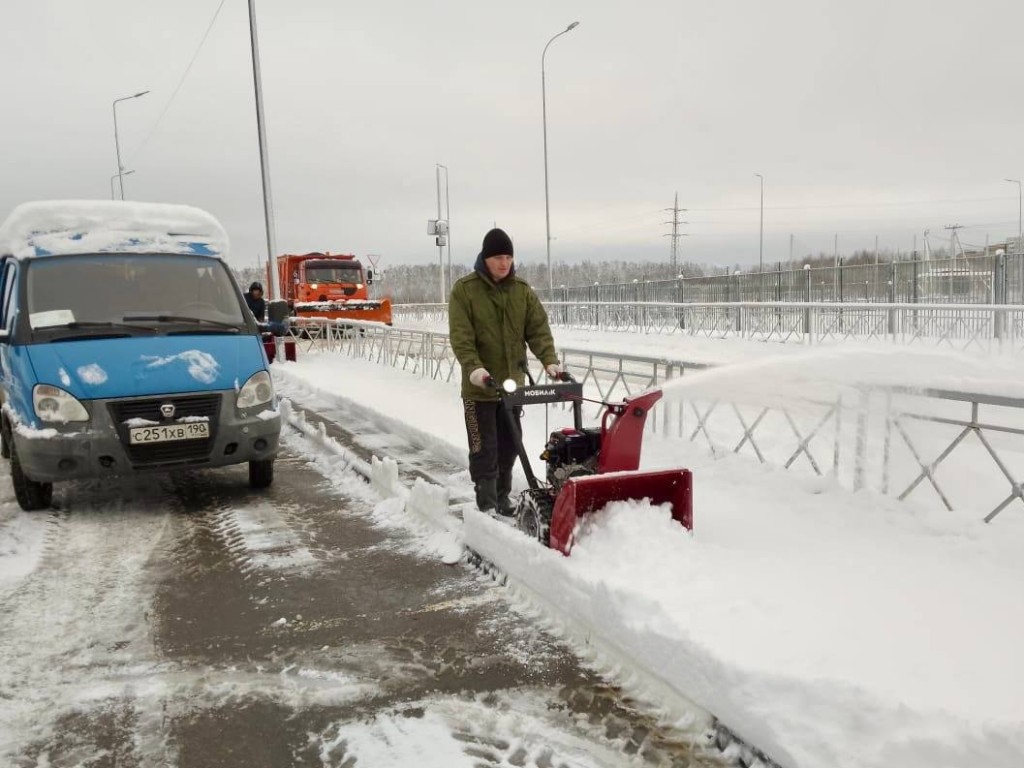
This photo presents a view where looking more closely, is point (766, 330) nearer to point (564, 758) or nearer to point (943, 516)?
point (943, 516)

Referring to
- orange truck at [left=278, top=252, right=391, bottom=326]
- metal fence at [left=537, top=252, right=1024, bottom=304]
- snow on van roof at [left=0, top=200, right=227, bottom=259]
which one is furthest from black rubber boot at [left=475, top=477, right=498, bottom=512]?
orange truck at [left=278, top=252, right=391, bottom=326]

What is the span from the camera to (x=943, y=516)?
456 cm

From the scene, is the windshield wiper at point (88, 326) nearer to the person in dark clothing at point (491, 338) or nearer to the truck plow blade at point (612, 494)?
the person in dark clothing at point (491, 338)

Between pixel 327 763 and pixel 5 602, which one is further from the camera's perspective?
pixel 5 602

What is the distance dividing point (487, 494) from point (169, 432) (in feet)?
7.68

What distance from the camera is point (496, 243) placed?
4.68 meters

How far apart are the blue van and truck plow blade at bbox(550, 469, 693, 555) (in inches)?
118

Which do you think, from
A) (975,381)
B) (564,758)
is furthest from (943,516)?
(564,758)

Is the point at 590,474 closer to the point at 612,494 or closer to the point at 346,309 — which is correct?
the point at 612,494

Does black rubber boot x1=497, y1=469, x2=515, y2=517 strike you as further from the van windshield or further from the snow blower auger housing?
the van windshield

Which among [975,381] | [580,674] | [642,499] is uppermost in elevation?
[975,381]

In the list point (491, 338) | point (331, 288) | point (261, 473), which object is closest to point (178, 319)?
point (261, 473)

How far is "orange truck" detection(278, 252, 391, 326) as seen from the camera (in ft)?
79.7

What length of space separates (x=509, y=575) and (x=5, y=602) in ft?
8.73
